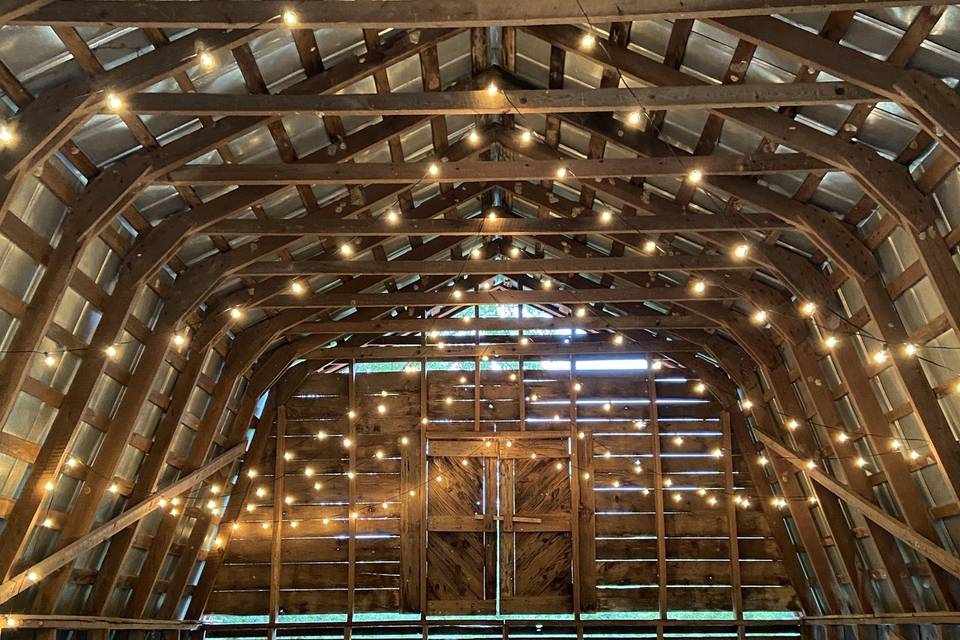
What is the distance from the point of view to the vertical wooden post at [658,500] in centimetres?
962

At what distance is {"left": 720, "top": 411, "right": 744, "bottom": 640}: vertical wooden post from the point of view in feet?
31.4

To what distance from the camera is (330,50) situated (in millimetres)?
6000

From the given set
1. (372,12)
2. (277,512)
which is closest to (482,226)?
(372,12)

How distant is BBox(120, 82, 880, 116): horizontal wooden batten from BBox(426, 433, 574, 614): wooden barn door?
5392 millimetres

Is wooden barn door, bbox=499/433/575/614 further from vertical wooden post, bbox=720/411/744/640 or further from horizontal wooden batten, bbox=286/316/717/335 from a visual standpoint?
vertical wooden post, bbox=720/411/744/640

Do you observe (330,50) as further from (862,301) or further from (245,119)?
(862,301)

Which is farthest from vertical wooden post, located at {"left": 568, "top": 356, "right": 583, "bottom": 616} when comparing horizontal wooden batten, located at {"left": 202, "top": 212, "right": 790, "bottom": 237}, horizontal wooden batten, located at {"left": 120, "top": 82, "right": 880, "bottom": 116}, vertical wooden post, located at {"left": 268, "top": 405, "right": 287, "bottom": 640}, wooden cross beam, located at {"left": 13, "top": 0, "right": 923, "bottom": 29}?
wooden cross beam, located at {"left": 13, "top": 0, "right": 923, "bottom": 29}

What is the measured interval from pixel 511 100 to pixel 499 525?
5707 millimetres

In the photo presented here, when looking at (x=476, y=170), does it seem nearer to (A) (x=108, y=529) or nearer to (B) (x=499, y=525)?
(A) (x=108, y=529)

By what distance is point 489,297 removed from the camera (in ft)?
28.4

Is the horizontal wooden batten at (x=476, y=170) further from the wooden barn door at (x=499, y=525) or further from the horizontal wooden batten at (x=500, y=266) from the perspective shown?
the wooden barn door at (x=499, y=525)

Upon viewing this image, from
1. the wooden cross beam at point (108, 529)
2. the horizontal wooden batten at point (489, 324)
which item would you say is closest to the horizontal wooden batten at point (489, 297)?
the horizontal wooden batten at point (489, 324)

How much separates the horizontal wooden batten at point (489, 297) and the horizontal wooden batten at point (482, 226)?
1.19 metres

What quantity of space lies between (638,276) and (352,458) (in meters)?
3.61
